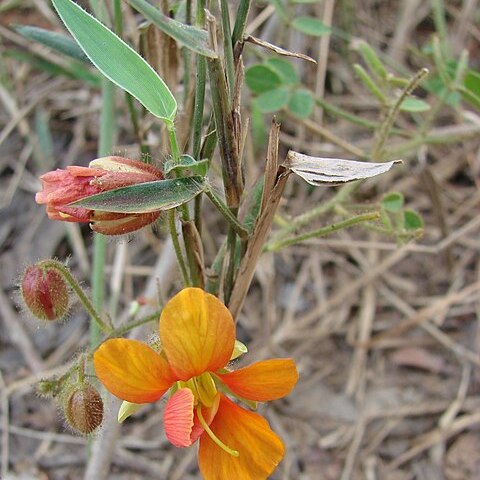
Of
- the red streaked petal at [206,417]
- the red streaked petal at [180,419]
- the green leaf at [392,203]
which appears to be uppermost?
the red streaked petal at [180,419]

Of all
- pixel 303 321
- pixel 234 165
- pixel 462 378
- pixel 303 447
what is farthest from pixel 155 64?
pixel 462 378

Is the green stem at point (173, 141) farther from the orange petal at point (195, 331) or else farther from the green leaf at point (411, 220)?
the green leaf at point (411, 220)

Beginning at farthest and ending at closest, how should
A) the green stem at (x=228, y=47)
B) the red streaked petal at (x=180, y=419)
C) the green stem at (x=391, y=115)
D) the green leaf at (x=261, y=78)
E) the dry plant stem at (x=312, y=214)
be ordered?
1. the green leaf at (x=261, y=78)
2. the dry plant stem at (x=312, y=214)
3. the green stem at (x=391, y=115)
4. the green stem at (x=228, y=47)
5. the red streaked petal at (x=180, y=419)

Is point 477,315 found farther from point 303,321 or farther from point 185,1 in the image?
point 185,1

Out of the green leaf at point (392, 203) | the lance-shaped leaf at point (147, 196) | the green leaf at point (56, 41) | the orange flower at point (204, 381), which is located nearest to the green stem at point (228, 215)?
the lance-shaped leaf at point (147, 196)

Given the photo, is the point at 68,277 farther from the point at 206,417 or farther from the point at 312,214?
the point at 312,214

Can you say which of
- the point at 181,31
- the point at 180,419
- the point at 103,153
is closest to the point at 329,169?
the point at 181,31
